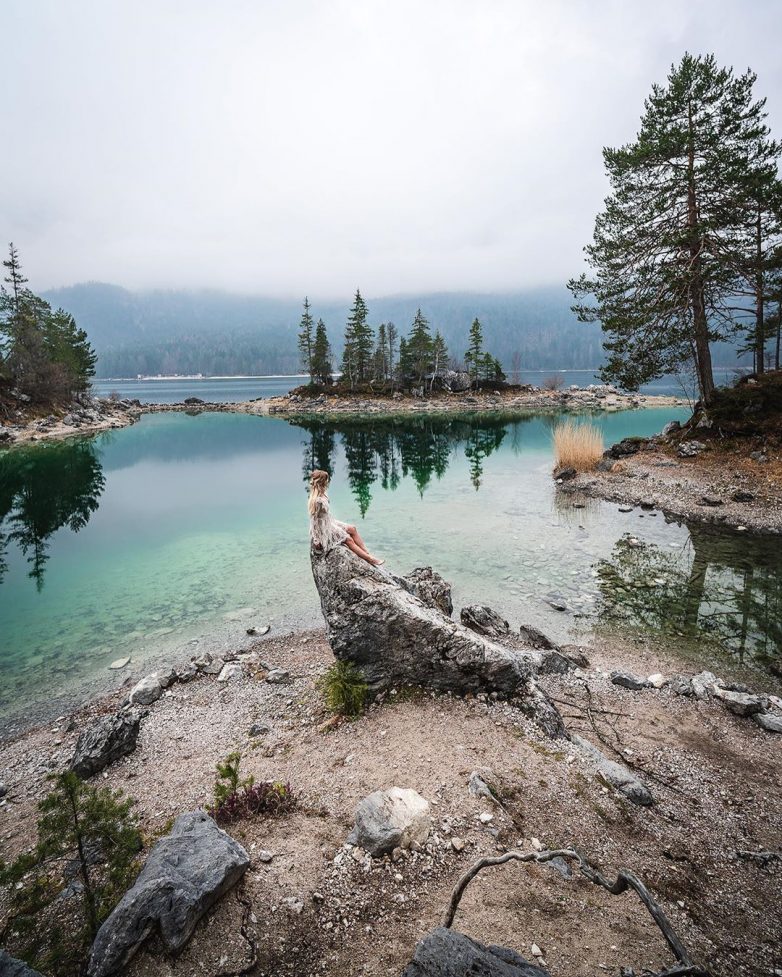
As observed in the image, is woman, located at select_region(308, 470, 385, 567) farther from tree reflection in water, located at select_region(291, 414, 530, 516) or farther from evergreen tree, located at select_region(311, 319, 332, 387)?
evergreen tree, located at select_region(311, 319, 332, 387)

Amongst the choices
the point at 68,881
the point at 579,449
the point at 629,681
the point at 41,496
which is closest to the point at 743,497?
the point at 579,449

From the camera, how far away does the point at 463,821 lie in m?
5.45

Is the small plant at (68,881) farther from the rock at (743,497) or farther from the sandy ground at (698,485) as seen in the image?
the rock at (743,497)

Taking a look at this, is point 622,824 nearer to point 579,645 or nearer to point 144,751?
point 579,645

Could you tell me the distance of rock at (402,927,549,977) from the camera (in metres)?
3.12

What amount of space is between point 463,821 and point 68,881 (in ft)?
14.2

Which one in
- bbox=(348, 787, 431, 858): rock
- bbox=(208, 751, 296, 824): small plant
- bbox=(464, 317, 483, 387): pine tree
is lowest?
bbox=(208, 751, 296, 824): small plant

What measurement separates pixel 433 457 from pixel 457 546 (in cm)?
2192

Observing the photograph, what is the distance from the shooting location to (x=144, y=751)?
7.86 m

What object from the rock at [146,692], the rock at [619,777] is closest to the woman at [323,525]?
the rock at [619,777]

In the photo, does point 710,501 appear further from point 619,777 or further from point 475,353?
point 475,353

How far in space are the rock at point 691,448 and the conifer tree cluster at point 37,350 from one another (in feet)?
239

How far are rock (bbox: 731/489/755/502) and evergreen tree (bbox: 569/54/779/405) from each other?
9648 mm

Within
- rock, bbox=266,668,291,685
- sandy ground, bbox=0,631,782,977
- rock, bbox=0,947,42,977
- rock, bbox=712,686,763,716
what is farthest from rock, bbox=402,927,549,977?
rock, bbox=712,686,763,716
